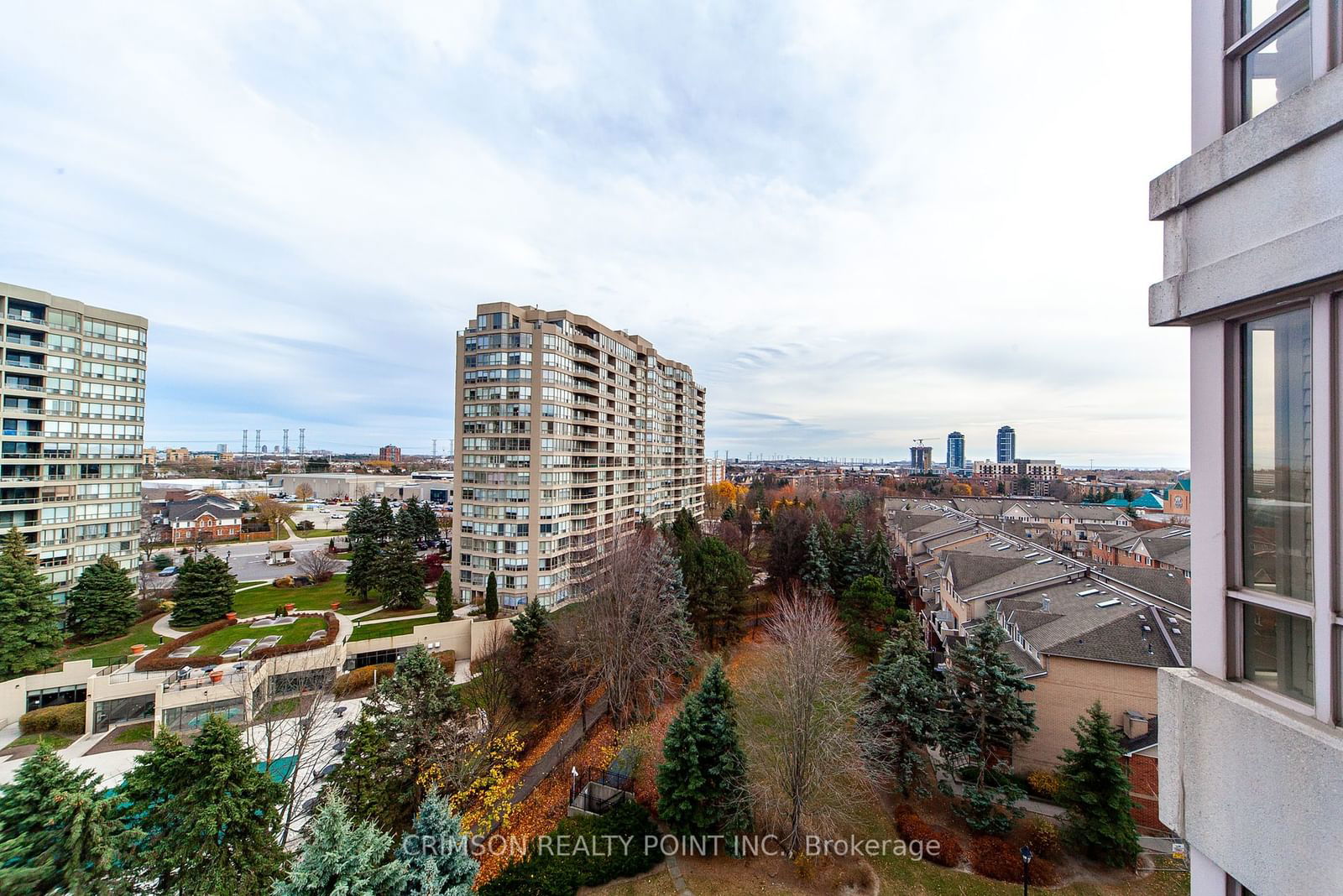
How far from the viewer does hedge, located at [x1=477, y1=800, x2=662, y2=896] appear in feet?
39.8

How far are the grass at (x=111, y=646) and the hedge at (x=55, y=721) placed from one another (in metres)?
4.18

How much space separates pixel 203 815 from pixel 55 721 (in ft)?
65.3

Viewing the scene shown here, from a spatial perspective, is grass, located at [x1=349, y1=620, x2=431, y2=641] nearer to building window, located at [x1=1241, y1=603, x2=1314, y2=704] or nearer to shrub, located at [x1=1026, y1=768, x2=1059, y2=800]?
shrub, located at [x1=1026, y1=768, x2=1059, y2=800]

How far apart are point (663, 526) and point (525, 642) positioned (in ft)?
80.7

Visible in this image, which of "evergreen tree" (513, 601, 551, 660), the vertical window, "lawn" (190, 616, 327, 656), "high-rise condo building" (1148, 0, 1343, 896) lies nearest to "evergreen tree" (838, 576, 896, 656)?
"evergreen tree" (513, 601, 551, 660)

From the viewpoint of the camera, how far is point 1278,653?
Result: 261 centimetres

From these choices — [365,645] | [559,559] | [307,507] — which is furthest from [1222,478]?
[307,507]

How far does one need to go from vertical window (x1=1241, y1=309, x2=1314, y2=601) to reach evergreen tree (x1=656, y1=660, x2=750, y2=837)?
545 inches

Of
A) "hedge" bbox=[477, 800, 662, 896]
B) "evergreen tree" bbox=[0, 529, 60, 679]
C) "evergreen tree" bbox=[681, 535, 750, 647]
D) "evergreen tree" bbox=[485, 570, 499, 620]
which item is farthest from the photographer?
"evergreen tree" bbox=[485, 570, 499, 620]

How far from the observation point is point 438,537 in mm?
57781

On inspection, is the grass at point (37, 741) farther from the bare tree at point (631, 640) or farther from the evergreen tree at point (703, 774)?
the evergreen tree at point (703, 774)

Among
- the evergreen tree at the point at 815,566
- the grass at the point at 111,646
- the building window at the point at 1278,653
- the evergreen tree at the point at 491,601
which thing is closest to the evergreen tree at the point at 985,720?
the evergreen tree at the point at 815,566

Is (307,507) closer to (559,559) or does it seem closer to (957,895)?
(559,559)

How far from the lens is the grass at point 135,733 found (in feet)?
66.0
